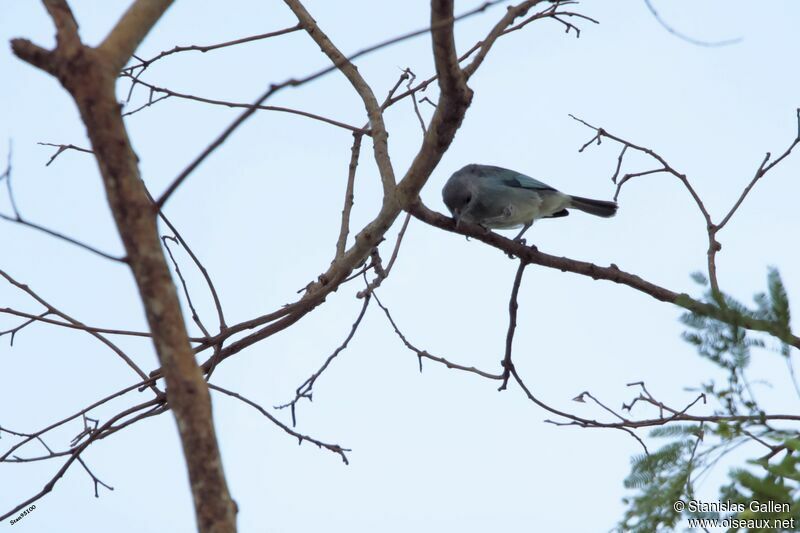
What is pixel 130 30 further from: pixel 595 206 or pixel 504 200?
pixel 595 206

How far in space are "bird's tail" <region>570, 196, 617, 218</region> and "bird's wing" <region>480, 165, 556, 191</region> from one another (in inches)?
13.9

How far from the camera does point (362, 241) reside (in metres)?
3.69

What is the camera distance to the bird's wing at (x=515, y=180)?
7.52 metres

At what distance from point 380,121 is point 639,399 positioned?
186 cm

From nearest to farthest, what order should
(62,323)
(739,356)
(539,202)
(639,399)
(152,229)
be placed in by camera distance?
(152,229) → (739,356) → (62,323) → (639,399) → (539,202)

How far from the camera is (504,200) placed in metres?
7.18

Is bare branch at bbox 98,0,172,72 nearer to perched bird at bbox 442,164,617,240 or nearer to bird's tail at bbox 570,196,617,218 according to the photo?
perched bird at bbox 442,164,617,240

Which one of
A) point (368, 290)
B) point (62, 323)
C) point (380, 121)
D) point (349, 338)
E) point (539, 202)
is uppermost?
point (539, 202)

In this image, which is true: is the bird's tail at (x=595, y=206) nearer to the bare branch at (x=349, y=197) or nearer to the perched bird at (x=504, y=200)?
the perched bird at (x=504, y=200)

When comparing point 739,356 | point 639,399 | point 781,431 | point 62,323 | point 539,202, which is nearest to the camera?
point 781,431

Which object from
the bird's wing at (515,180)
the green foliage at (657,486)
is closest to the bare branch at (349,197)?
the green foliage at (657,486)

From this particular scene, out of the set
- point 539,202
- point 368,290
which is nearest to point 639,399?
point 368,290

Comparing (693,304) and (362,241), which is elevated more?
(362,241)

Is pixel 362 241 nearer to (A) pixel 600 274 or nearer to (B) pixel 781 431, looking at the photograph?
(A) pixel 600 274
